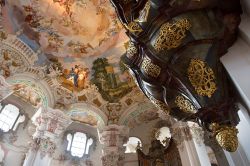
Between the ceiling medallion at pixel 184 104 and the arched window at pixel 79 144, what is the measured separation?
35.5ft

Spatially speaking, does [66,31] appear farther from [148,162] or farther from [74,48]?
[148,162]

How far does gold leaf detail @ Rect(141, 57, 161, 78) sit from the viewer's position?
10.2 feet

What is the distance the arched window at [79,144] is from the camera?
Answer: 13.2m

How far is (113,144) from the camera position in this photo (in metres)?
10.9

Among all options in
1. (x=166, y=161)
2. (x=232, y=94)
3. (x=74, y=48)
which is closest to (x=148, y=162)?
(x=166, y=161)

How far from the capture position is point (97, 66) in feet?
41.4

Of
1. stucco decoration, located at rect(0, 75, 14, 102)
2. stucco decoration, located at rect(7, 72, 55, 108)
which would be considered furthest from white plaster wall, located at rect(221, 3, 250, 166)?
stucco decoration, located at rect(7, 72, 55, 108)

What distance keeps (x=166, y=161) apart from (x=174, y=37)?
808 cm

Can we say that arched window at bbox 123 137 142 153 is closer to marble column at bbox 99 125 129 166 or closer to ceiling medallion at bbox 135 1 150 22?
marble column at bbox 99 125 129 166

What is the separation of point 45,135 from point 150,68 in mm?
7904

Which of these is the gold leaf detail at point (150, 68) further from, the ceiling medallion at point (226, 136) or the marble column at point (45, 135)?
the marble column at point (45, 135)

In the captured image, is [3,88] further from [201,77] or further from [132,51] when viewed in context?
[201,77]

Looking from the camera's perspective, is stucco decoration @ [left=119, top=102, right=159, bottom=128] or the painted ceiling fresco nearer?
the painted ceiling fresco

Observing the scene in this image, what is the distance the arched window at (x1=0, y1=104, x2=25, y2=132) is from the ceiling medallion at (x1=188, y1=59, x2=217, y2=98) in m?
11.4
